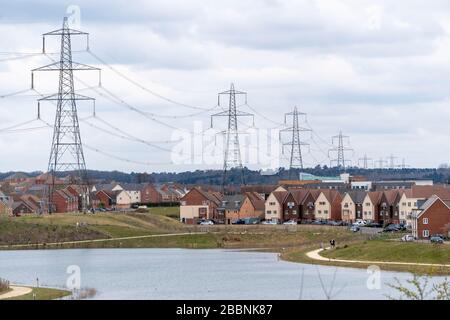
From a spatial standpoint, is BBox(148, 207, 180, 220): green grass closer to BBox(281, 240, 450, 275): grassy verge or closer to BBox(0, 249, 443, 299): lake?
BBox(0, 249, 443, 299): lake

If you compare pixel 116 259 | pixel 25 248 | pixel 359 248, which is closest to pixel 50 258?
pixel 116 259

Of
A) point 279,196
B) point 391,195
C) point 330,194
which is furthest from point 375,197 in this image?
point 279,196

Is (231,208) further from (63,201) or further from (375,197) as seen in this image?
(63,201)

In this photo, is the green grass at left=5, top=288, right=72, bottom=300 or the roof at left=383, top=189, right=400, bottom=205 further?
the roof at left=383, top=189, right=400, bottom=205

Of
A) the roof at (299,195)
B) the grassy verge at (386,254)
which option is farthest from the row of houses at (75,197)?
the grassy verge at (386,254)

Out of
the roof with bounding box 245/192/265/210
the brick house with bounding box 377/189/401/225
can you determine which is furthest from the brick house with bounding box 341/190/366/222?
the roof with bounding box 245/192/265/210
